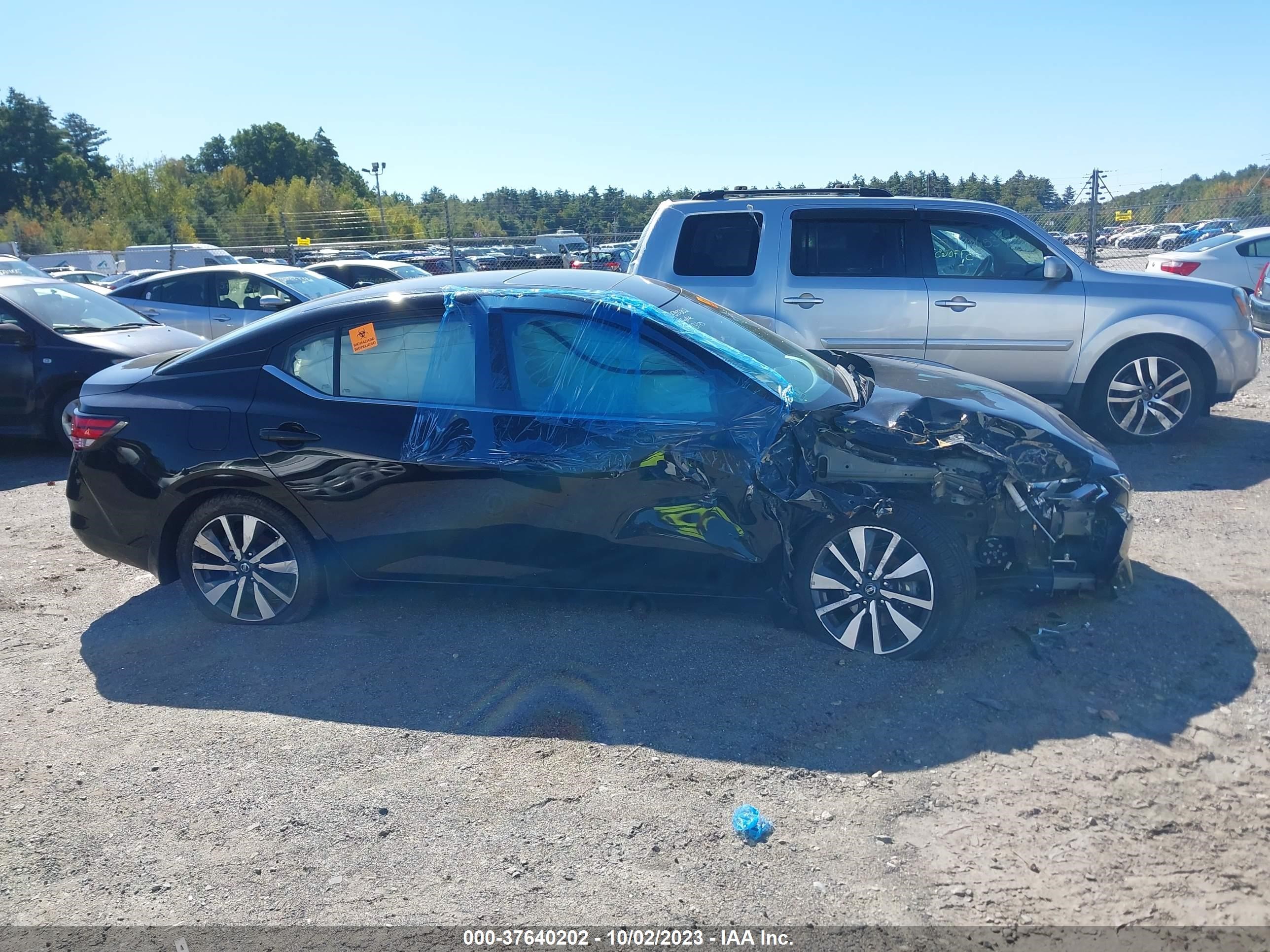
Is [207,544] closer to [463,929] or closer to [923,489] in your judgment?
[463,929]

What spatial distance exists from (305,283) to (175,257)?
53.5 feet

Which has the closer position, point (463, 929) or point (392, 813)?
point (463, 929)

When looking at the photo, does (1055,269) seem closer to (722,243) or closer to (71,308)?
(722,243)

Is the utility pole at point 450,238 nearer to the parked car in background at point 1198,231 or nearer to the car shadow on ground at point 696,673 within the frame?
the car shadow on ground at point 696,673

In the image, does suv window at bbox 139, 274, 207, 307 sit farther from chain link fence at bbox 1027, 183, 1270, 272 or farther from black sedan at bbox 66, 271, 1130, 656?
chain link fence at bbox 1027, 183, 1270, 272

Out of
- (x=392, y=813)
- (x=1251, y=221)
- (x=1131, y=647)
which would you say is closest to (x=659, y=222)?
(x=1131, y=647)

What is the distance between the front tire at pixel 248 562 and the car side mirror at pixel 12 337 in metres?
4.87

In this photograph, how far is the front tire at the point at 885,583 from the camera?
13.4ft

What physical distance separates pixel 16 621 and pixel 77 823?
2.23 m

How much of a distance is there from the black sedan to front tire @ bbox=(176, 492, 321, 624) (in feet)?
0.04

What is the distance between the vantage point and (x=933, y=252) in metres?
7.72

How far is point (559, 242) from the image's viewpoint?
22234mm

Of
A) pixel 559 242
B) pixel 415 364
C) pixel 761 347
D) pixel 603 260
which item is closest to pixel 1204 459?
pixel 761 347

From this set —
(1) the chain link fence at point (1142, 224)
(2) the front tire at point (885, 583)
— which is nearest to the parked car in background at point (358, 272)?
(1) the chain link fence at point (1142, 224)
